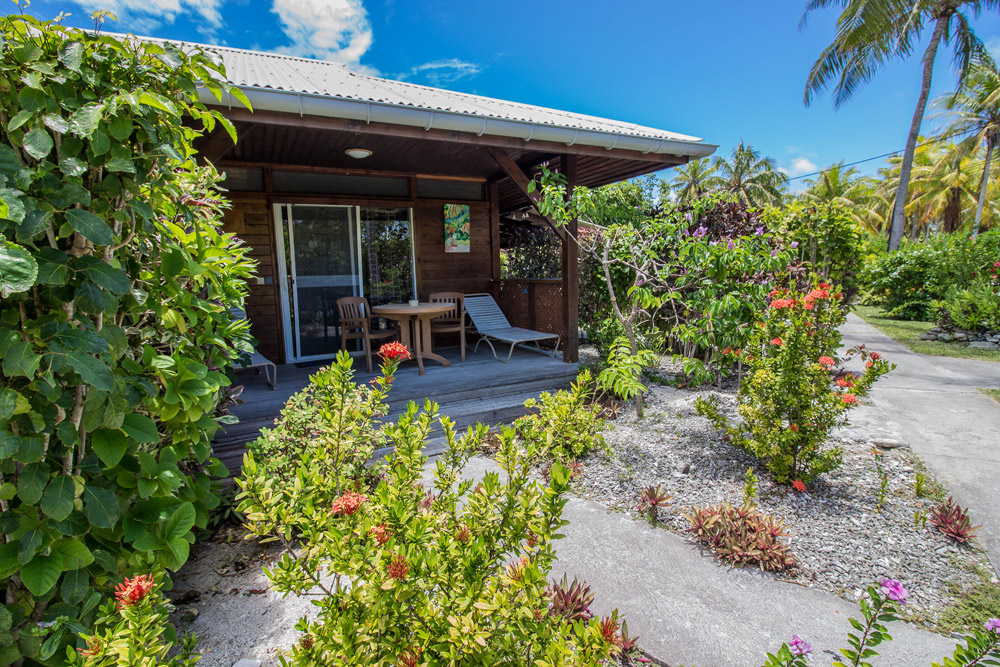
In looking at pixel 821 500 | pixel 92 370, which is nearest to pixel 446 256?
pixel 821 500

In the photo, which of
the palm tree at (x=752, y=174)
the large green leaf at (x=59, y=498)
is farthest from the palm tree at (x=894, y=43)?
the large green leaf at (x=59, y=498)

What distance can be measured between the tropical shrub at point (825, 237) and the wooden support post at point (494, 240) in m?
3.70

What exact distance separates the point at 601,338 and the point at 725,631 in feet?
14.1

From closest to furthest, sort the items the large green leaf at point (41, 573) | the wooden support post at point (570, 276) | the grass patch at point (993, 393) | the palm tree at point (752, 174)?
1. the large green leaf at point (41, 573)
2. the grass patch at point (993, 393)
3. the wooden support post at point (570, 276)
4. the palm tree at point (752, 174)

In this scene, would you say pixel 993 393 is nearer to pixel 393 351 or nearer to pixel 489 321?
pixel 489 321

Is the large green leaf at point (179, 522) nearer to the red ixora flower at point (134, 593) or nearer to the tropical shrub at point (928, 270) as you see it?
the red ixora flower at point (134, 593)

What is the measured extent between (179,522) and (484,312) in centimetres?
542

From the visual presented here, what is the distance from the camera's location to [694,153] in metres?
5.23

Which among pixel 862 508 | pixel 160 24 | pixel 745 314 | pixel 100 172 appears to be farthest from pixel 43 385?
pixel 160 24

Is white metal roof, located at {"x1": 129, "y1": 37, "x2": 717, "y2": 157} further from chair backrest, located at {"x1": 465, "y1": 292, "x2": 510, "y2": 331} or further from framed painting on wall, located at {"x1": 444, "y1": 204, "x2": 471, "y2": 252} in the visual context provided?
chair backrest, located at {"x1": 465, "y1": 292, "x2": 510, "y2": 331}

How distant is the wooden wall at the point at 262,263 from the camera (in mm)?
5898

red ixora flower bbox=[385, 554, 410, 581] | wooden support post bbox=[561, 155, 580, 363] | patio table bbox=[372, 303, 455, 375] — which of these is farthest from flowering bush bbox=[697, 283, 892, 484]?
patio table bbox=[372, 303, 455, 375]

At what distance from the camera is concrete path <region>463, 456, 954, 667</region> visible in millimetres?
1836

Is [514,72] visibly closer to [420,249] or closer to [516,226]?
[516,226]
